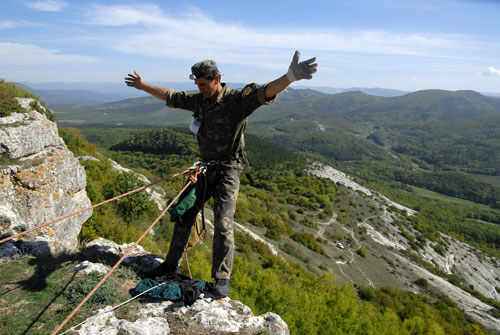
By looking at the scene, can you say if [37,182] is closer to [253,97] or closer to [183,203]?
[183,203]

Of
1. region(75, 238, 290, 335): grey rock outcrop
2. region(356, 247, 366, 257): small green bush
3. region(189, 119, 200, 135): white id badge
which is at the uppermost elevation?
region(189, 119, 200, 135): white id badge

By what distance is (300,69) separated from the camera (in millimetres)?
3229

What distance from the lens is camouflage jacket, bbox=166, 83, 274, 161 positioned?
4133mm

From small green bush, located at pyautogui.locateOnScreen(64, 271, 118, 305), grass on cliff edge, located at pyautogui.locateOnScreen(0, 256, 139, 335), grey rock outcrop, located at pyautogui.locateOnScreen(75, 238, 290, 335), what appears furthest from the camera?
small green bush, located at pyautogui.locateOnScreen(64, 271, 118, 305)

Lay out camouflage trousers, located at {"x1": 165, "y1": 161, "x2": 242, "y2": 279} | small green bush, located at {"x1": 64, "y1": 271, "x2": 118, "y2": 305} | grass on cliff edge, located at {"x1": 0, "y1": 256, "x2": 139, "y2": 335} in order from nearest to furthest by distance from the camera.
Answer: grass on cliff edge, located at {"x1": 0, "y1": 256, "x2": 139, "y2": 335} → small green bush, located at {"x1": 64, "y1": 271, "x2": 118, "y2": 305} → camouflage trousers, located at {"x1": 165, "y1": 161, "x2": 242, "y2": 279}

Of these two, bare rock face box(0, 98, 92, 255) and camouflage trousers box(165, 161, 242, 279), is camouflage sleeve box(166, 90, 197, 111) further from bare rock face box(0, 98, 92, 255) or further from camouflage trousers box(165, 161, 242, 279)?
bare rock face box(0, 98, 92, 255)

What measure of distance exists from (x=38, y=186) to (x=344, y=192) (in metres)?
84.2

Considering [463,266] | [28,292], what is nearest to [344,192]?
[463,266]

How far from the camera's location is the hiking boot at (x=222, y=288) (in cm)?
418

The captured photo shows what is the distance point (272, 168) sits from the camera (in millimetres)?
96188

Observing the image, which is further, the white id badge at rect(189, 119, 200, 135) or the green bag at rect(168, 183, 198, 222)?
the white id badge at rect(189, 119, 200, 135)

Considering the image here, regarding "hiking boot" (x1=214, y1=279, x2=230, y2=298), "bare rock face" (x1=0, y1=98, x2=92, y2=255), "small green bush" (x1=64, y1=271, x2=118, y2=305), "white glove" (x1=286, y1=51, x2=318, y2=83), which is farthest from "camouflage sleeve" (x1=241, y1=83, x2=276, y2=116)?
"bare rock face" (x1=0, y1=98, x2=92, y2=255)

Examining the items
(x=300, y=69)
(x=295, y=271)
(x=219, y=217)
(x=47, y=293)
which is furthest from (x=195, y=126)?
(x=295, y=271)

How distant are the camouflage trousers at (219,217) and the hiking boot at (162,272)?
0.06 metres
